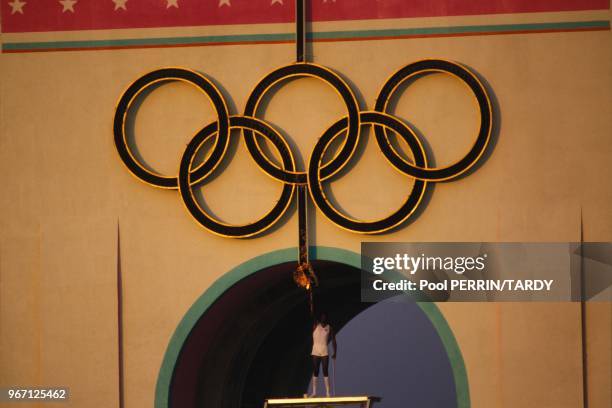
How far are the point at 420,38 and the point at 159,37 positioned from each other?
3.33 metres

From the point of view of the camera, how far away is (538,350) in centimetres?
1561

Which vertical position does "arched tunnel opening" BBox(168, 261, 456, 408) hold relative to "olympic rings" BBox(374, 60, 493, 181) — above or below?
below

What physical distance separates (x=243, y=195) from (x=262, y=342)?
4967 mm

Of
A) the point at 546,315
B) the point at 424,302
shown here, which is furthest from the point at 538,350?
the point at 424,302

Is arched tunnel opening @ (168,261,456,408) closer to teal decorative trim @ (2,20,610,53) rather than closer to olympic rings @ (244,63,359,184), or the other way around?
olympic rings @ (244,63,359,184)

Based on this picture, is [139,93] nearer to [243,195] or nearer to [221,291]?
[243,195]

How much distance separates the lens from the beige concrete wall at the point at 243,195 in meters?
15.6

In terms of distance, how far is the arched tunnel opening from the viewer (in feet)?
55.2

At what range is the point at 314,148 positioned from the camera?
16.0 metres

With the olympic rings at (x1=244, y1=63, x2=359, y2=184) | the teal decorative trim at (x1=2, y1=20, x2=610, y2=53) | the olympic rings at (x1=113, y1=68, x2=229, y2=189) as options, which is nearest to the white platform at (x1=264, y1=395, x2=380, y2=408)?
the olympic rings at (x1=244, y1=63, x2=359, y2=184)

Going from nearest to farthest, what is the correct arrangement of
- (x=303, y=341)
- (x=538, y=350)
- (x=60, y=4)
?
(x=538, y=350)
(x=60, y=4)
(x=303, y=341)

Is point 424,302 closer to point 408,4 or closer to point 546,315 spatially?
point 546,315

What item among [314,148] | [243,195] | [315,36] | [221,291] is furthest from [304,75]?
[221,291]

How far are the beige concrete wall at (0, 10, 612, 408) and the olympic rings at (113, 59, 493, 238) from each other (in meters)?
0.17
